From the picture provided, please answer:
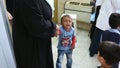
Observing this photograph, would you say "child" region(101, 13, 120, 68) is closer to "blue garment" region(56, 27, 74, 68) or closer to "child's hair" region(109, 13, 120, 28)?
"child's hair" region(109, 13, 120, 28)

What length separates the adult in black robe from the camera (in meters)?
1.49

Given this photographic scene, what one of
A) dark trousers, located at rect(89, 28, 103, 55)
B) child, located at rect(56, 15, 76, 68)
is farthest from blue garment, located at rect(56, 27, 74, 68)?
dark trousers, located at rect(89, 28, 103, 55)

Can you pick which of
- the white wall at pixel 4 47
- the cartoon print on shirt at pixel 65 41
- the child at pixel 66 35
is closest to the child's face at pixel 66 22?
the child at pixel 66 35

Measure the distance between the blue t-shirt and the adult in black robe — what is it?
43cm

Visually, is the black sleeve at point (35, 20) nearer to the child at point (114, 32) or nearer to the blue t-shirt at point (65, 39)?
the blue t-shirt at point (65, 39)

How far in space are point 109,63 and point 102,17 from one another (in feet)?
4.16

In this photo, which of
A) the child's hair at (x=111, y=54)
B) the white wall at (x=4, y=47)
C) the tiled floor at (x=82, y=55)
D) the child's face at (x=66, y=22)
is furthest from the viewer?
the tiled floor at (x=82, y=55)

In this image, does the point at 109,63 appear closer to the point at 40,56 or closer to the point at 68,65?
the point at 40,56

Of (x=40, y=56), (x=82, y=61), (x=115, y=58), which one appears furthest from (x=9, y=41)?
(x=82, y=61)

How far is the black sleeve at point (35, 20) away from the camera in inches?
58.0

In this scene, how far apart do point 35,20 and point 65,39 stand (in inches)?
29.1

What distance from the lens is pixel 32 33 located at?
158cm

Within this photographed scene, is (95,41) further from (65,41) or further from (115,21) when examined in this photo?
(115,21)

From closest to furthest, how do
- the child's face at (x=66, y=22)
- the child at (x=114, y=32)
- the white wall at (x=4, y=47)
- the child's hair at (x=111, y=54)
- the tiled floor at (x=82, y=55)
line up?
the child's hair at (x=111, y=54), the white wall at (x=4, y=47), the child at (x=114, y=32), the child's face at (x=66, y=22), the tiled floor at (x=82, y=55)
